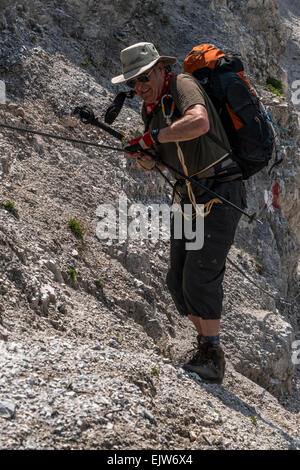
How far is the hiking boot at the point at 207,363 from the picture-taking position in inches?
266

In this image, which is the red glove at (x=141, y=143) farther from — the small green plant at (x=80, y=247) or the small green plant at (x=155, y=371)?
the small green plant at (x=80, y=247)

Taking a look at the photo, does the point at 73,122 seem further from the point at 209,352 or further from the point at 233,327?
the point at 209,352

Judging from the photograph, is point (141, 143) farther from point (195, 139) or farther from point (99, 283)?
point (99, 283)

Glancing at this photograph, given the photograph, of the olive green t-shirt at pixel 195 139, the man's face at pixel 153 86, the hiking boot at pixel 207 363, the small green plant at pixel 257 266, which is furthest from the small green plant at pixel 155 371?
the small green plant at pixel 257 266

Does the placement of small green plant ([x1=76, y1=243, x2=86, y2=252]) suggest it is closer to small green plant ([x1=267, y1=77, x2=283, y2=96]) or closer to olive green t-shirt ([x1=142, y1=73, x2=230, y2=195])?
olive green t-shirt ([x1=142, y1=73, x2=230, y2=195])

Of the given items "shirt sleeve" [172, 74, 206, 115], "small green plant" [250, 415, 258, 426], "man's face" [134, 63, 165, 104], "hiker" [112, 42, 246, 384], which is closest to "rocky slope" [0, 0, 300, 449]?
"small green plant" [250, 415, 258, 426]

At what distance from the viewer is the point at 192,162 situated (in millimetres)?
6145

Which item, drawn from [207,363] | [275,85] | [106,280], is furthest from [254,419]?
[275,85]

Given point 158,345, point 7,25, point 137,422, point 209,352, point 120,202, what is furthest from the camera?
point 7,25

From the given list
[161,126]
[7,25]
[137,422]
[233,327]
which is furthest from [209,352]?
[7,25]

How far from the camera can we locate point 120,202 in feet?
32.5

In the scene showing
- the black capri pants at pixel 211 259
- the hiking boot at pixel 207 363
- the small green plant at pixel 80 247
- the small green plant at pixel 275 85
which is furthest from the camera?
the small green plant at pixel 275 85

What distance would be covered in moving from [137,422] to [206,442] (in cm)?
76
